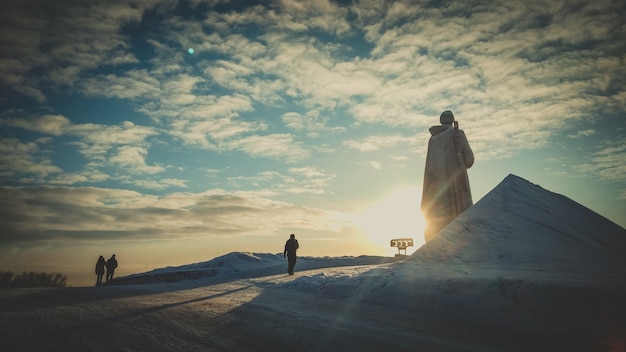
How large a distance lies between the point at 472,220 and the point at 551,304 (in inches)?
202

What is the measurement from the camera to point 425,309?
592cm

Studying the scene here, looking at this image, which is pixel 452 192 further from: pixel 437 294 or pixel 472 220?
pixel 437 294

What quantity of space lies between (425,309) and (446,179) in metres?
10.3

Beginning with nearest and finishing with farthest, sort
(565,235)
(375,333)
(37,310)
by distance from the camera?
(375,333)
(37,310)
(565,235)

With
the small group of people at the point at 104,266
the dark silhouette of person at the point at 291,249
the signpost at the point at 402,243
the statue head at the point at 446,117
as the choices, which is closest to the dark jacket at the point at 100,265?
the small group of people at the point at 104,266

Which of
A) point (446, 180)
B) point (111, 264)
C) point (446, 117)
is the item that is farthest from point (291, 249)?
point (111, 264)

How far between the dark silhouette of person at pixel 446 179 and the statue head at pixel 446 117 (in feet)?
1.23

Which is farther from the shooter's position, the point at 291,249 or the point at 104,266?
the point at 104,266

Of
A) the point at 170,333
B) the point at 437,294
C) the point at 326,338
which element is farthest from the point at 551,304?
the point at 170,333

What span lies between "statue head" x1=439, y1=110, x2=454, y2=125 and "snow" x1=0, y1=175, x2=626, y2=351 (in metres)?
7.83

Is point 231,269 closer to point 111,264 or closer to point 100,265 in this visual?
point 111,264

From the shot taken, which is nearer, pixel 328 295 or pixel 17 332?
pixel 17 332

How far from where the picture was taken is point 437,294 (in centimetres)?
613

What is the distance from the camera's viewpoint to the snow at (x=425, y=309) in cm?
403
